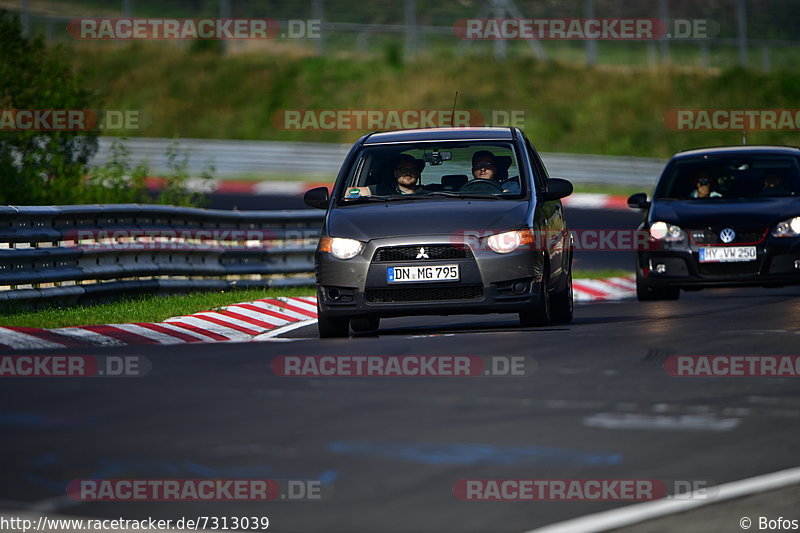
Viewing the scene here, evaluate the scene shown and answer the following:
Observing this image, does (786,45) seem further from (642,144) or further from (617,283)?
(617,283)

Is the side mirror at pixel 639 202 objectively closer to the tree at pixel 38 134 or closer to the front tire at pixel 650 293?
the front tire at pixel 650 293

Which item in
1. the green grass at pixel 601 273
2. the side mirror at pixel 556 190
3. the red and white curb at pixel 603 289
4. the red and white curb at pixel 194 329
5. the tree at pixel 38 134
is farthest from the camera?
the green grass at pixel 601 273

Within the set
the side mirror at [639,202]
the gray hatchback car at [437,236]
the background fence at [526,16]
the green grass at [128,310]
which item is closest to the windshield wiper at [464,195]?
the gray hatchback car at [437,236]

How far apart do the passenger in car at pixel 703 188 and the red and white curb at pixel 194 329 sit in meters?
4.30

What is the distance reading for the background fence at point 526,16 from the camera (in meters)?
44.1

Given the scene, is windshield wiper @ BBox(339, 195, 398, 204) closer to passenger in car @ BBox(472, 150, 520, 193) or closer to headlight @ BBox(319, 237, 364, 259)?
headlight @ BBox(319, 237, 364, 259)

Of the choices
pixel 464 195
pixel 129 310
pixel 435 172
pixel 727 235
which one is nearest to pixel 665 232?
pixel 727 235

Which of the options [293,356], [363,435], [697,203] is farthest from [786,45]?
[363,435]

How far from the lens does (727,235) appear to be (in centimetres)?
1570

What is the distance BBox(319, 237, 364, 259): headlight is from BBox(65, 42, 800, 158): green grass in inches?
1275

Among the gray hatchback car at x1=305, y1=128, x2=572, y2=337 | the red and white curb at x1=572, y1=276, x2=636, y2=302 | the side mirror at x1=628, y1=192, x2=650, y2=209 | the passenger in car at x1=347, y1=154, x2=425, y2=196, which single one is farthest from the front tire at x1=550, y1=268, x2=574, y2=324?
the red and white curb at x1=572, y1=276, x2=636, y2=302

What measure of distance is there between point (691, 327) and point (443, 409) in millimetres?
4931

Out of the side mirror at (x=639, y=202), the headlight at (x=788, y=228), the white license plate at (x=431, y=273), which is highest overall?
the side mirror at (x=639, y=202)

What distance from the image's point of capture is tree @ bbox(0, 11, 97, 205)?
20.4 m
